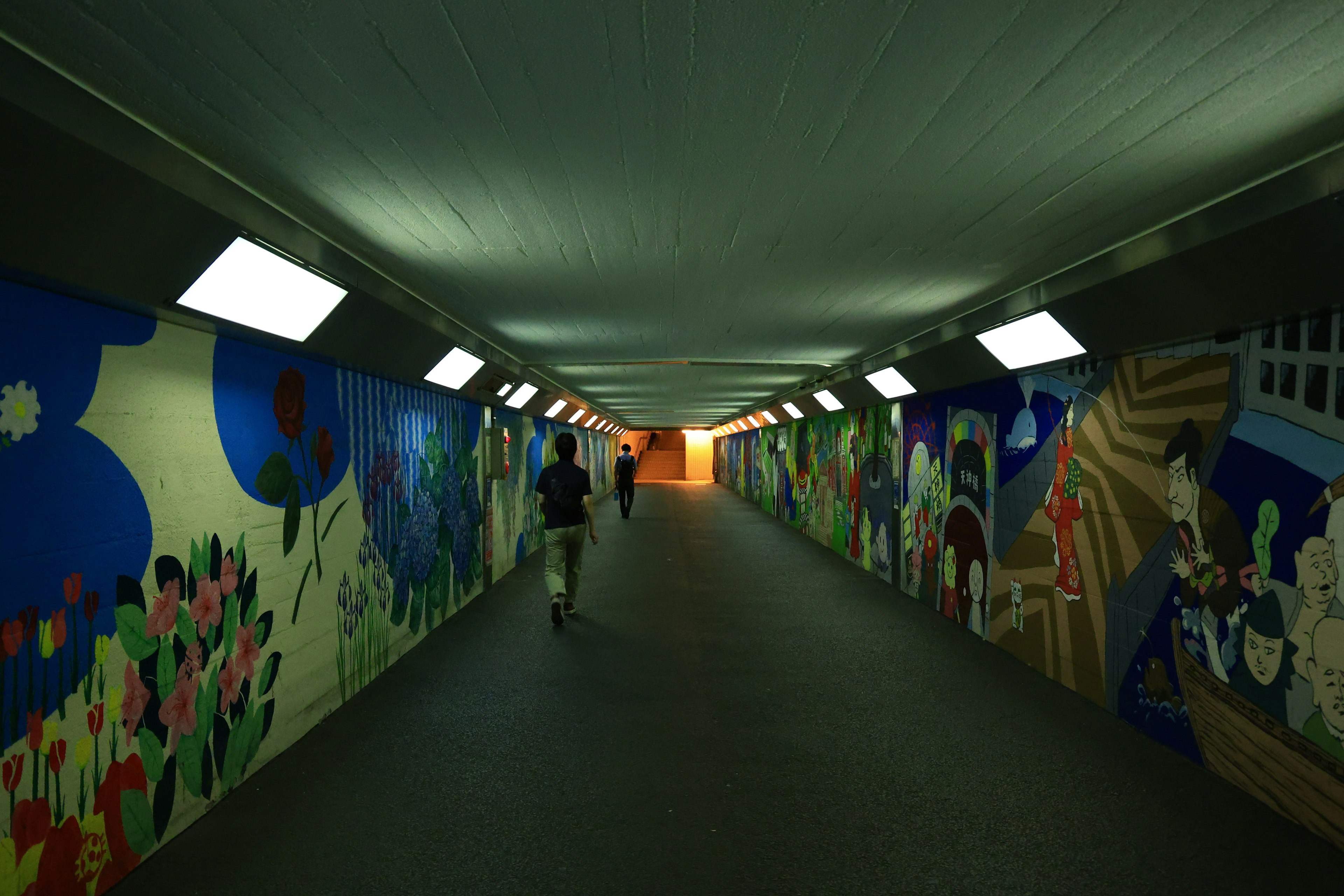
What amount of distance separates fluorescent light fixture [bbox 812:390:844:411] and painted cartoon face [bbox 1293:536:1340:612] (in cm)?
711

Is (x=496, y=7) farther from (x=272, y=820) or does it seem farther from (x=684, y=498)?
(x=684, y=498)

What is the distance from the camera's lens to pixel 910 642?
6.34 meters

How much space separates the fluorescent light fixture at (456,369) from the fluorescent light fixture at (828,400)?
552cm

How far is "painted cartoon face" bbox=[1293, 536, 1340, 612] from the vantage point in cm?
314

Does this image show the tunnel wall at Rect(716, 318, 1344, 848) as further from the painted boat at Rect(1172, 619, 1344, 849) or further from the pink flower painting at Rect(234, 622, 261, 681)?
the pink flower painting at Rect(234, 622, 261, 681)

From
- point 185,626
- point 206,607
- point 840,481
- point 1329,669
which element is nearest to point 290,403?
point 206,607

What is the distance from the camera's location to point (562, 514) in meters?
7.09

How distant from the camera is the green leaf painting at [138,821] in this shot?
9.49ft

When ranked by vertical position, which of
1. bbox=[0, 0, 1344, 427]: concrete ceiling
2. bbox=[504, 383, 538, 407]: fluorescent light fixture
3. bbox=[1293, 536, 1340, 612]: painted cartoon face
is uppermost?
bbox=[0, 0, 1344, 427]: concrete ceiling

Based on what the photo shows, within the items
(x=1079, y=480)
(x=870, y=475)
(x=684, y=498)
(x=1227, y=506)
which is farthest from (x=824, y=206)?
(x=684, y=498)

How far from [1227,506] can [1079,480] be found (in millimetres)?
1326

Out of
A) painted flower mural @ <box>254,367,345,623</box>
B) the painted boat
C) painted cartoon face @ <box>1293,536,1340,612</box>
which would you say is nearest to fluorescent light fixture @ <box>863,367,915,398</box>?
the painted boat

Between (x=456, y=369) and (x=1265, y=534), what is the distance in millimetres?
6186

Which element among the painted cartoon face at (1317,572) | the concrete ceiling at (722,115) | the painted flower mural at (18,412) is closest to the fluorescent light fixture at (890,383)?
the concrete ceiling at (722,115)
